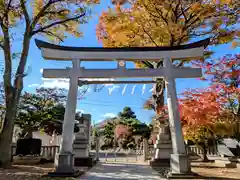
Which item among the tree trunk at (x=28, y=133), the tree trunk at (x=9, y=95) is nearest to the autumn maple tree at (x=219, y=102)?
the tree trunk at (x=9, y=95)

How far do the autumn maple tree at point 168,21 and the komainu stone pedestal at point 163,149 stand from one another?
1529mm

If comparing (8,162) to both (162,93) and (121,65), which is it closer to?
(121,65)

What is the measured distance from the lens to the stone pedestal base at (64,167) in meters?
5.79

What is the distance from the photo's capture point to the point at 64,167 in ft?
19.4

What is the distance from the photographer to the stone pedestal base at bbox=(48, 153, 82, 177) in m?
5.79

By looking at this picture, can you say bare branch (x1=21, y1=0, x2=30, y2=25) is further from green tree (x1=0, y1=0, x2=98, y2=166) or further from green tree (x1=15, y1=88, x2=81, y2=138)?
green tree (x1=15, y1=88, x2=81, y2=138)

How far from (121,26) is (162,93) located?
3885 millimetres

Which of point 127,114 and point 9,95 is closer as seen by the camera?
point 9,95

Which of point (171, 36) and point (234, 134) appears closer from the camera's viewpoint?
point (234, 134)

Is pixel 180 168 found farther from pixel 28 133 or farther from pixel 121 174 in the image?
pixel 28 133

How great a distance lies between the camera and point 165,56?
7.00m

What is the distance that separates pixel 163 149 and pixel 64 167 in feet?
15.8

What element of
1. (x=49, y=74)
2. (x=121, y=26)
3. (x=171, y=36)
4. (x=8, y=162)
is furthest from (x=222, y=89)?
(x=8, y=162)

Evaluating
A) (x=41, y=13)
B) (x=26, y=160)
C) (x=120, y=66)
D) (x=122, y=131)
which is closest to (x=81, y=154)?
(x=26, y=160)
